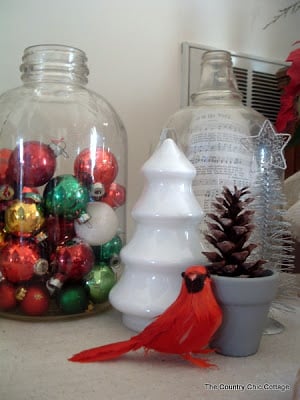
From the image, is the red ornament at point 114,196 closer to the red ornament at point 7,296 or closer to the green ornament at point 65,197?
the green ornament at point 65,197

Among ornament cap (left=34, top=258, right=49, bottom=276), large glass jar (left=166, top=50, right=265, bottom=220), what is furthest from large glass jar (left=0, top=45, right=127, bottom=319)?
large glass jar (left=166, top=50, right=265, bottom=220)

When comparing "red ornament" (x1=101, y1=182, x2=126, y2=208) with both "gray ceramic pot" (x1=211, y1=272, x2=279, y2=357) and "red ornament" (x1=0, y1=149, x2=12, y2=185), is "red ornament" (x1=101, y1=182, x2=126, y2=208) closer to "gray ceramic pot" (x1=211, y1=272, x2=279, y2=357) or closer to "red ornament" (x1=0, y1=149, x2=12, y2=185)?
"red ornament" (x1=0, y1=149, x2=12, y2=185)

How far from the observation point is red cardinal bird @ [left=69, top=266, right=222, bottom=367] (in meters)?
0.42

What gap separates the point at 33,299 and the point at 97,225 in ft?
0.39

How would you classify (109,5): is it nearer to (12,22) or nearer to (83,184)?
(12,22)

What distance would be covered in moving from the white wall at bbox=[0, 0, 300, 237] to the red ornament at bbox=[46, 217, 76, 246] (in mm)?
357

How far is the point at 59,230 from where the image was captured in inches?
23.2

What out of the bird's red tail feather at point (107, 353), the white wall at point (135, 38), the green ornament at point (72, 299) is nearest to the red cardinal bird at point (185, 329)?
the bird's red tail feather at point (107, 353)

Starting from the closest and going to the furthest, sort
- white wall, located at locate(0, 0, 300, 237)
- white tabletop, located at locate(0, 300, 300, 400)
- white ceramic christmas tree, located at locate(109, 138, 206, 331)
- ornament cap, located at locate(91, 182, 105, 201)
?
white tabletop, located at locate(0, 300, 300, 400), white ceramic christmas tree, located at locate(109, 138, 206, 331), ornament cap, located at locate(91, 182, 105, 201), white wall, located at locate(0, 0, 300, 237)

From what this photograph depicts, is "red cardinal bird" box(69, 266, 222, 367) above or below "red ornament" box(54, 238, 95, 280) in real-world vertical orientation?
below

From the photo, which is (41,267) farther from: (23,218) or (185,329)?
(185,329)

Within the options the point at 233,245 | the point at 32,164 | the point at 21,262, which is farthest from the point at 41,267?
the point at 233,245

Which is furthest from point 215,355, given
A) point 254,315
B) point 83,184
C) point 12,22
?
point 12,22

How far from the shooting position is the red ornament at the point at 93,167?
61 centimetres
